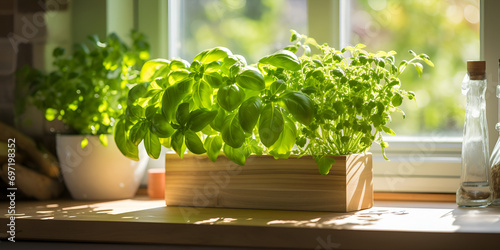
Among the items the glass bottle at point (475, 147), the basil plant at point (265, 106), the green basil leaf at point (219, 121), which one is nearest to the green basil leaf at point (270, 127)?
the basil plant at point (265, 106)

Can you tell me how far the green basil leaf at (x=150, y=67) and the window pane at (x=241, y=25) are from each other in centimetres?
30

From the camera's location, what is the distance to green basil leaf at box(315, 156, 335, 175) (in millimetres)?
1075

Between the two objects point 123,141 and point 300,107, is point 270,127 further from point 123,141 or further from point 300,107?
point 123,141

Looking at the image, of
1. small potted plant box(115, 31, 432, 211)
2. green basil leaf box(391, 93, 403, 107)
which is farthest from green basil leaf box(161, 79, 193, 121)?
green basil leaf box(391, 93, 403, 107)

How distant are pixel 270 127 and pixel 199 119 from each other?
0.15 metres

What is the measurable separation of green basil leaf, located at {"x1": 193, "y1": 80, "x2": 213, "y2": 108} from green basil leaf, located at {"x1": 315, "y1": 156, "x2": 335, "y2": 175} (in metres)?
0.26

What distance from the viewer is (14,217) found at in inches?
42.8

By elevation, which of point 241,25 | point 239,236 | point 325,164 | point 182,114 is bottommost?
point 239,236

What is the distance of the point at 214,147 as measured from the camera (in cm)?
115

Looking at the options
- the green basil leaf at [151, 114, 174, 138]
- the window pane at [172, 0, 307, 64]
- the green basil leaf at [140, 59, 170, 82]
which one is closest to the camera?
the green basil leaf at [151, 114, 174, 138]

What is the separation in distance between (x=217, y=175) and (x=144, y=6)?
60cm

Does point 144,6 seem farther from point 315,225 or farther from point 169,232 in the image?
point 315,225

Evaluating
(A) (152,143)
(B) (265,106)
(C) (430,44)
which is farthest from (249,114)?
(C) (430,44)

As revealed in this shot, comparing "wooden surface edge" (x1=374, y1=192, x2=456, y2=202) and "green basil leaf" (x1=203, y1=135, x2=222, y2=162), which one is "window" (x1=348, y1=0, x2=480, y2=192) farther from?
"green basil leaf" (x1=203, y1=135, x2=222, y2=162)
